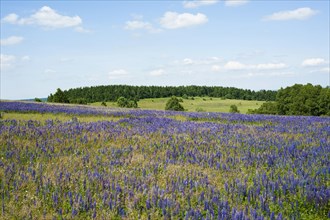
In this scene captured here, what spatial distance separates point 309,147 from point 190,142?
351 centimetres

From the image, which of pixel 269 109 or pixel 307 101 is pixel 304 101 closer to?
pixel 307 101

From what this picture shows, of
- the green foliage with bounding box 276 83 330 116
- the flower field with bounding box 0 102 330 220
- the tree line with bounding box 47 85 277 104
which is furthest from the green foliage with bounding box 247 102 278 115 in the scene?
the tree line with bounding box 47 85 277 104

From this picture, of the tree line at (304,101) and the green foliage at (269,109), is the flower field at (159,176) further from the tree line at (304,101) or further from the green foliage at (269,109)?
the green foliage at (269,109)

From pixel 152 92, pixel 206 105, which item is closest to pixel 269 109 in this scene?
pixel 206 105

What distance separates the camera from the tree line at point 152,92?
139m

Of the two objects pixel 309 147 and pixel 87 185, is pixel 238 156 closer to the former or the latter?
pixel 309 147

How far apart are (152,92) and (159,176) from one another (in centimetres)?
14295

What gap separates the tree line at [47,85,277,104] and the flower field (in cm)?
11411

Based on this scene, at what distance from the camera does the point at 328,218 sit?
4820mm

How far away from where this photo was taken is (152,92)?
488 feet

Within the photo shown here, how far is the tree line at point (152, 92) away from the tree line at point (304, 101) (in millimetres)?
71440

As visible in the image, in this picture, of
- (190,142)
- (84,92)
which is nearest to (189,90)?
(84,92)

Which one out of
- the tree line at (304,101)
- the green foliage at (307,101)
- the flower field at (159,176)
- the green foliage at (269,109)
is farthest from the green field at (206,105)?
the flower field at (159,176)

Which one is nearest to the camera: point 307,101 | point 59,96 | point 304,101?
point 307,101
